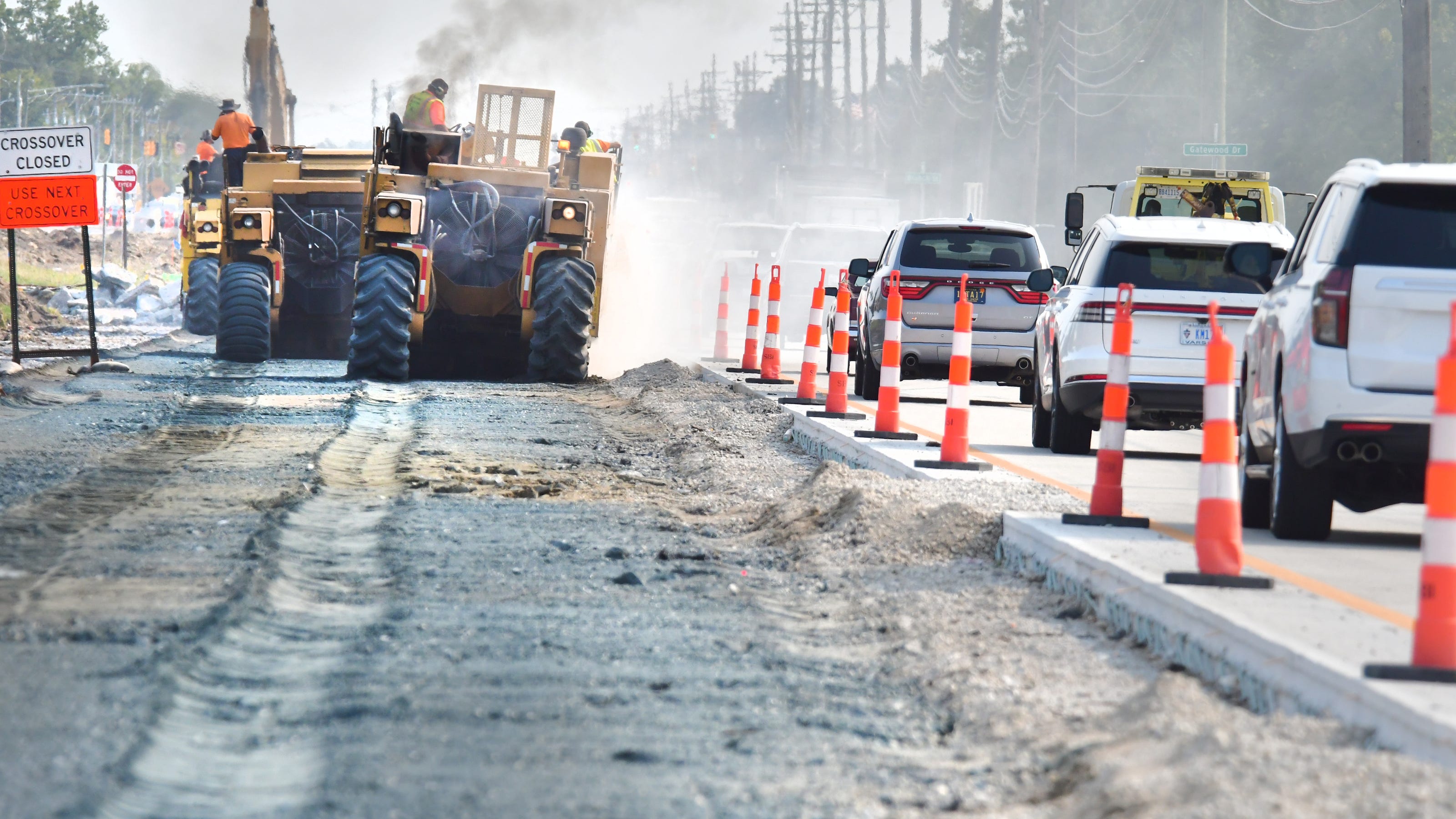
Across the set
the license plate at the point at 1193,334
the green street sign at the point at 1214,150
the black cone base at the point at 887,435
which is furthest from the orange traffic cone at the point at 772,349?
the green street sign at the point at 1214,150

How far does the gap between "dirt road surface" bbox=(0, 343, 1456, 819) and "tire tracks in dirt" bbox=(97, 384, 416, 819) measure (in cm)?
2

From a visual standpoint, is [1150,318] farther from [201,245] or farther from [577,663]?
[201,245]

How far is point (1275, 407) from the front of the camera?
900 centimetres

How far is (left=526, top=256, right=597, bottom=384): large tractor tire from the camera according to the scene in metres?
19.5

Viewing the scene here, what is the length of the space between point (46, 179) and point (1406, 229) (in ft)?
57.1

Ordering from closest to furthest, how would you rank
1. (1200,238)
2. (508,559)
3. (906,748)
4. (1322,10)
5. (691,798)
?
(691,798), (906,748), (508,559), (1200,238), (1322,10)

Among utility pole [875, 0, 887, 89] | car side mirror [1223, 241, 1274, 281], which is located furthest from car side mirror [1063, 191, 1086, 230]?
utility pole [875, 0, 887, 89]

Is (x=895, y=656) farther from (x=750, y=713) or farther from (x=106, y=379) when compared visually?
(x=106, y=379)

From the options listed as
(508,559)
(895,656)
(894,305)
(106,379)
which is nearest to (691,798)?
(895,656)

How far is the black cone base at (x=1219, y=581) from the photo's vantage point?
7.19m

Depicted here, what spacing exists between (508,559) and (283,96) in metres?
24.2

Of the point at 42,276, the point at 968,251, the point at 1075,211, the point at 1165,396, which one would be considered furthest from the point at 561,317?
the point at 42,276

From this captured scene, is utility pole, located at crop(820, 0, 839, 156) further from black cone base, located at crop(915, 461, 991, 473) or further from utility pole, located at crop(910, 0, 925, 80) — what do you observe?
black cone base, located at crop(915, 461, 991, 473)

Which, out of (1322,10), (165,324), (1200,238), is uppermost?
(1322,10)
